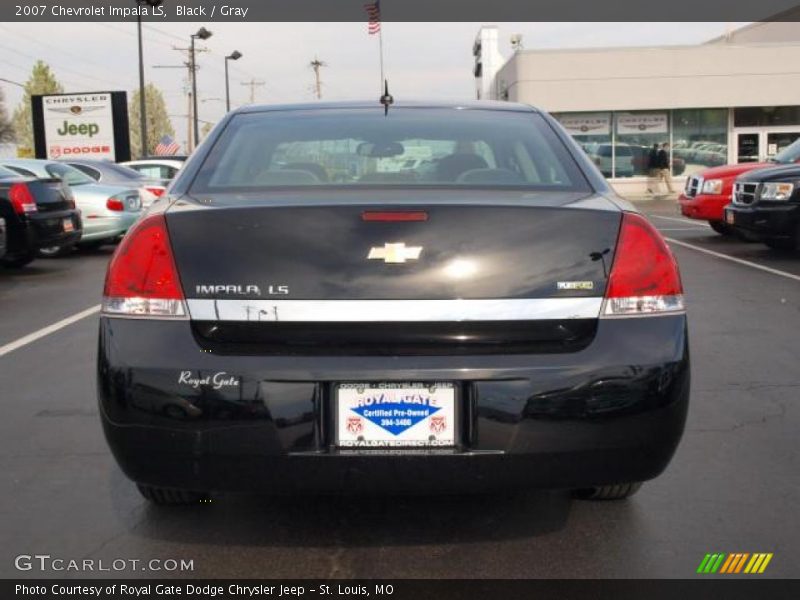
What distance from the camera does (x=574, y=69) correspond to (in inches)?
1153

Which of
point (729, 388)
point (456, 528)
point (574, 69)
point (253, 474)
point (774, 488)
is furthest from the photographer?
point (574, 69)

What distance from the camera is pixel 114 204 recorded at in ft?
44.4

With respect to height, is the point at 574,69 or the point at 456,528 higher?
the point at 574,69

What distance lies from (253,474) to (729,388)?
11.3 ft

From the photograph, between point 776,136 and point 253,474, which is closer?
point 253,474

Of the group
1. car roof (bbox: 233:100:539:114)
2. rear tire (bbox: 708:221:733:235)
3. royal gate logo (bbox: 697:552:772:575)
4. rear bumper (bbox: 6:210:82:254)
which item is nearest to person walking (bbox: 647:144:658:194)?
rear tire (bbox: 708:221:733:235)


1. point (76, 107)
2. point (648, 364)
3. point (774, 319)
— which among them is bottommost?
point (774, 319)

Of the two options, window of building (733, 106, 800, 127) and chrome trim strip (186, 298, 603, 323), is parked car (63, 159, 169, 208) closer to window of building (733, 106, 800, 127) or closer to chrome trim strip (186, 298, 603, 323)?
chrome trim strip (186, 298, 603, 323)

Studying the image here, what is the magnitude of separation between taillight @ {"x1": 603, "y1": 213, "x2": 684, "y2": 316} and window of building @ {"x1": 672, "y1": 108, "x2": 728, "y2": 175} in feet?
92.9

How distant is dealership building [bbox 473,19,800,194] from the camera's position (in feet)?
95.5

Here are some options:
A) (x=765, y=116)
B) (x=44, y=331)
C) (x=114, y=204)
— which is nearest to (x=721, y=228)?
(x=114, y=204)

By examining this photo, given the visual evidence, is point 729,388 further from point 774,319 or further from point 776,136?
point 776,136

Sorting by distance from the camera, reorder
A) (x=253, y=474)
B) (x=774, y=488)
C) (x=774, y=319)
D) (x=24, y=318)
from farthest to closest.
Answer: (x=24, y=318), (x=774, y=319), (x=774, y=488), (x=253, y=474)
